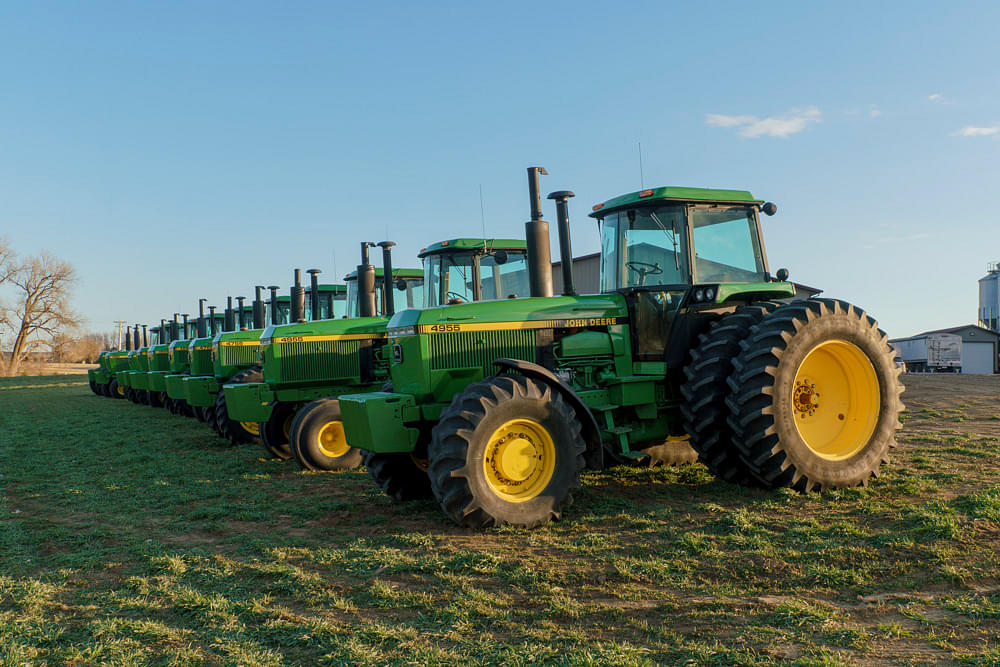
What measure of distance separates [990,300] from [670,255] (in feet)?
198

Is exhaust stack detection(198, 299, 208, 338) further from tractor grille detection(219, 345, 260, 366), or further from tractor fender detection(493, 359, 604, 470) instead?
tractor fender detection(493, 359, 604, 470)

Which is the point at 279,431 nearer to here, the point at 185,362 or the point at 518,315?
the point at 518,315

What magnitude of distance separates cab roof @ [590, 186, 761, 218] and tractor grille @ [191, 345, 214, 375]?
388 inches

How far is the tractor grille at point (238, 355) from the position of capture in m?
12.2

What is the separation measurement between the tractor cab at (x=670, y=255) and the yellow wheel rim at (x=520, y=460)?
168cm

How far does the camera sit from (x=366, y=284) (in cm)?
1016

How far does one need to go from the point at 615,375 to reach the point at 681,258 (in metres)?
1.25

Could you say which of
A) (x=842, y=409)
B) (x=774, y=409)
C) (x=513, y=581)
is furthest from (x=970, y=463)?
(x=513, y=581)

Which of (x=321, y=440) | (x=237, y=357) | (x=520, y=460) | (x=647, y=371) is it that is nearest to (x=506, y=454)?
(x=520, y=460)

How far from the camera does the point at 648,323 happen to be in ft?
22.4

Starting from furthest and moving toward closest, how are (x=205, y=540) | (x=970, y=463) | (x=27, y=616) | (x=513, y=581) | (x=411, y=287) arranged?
(x=411, y=287) → (x=970, y=463) → (x=205, y=540) → (x=513, y=581) → (x=27, y=616)

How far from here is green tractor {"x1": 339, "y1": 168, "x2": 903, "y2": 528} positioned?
564cm

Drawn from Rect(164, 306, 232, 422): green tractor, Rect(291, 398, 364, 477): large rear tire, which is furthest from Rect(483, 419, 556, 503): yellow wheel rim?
Rect(164, 306, 232, 422): green tractor

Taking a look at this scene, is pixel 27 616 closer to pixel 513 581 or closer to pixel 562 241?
pixel 513 581
